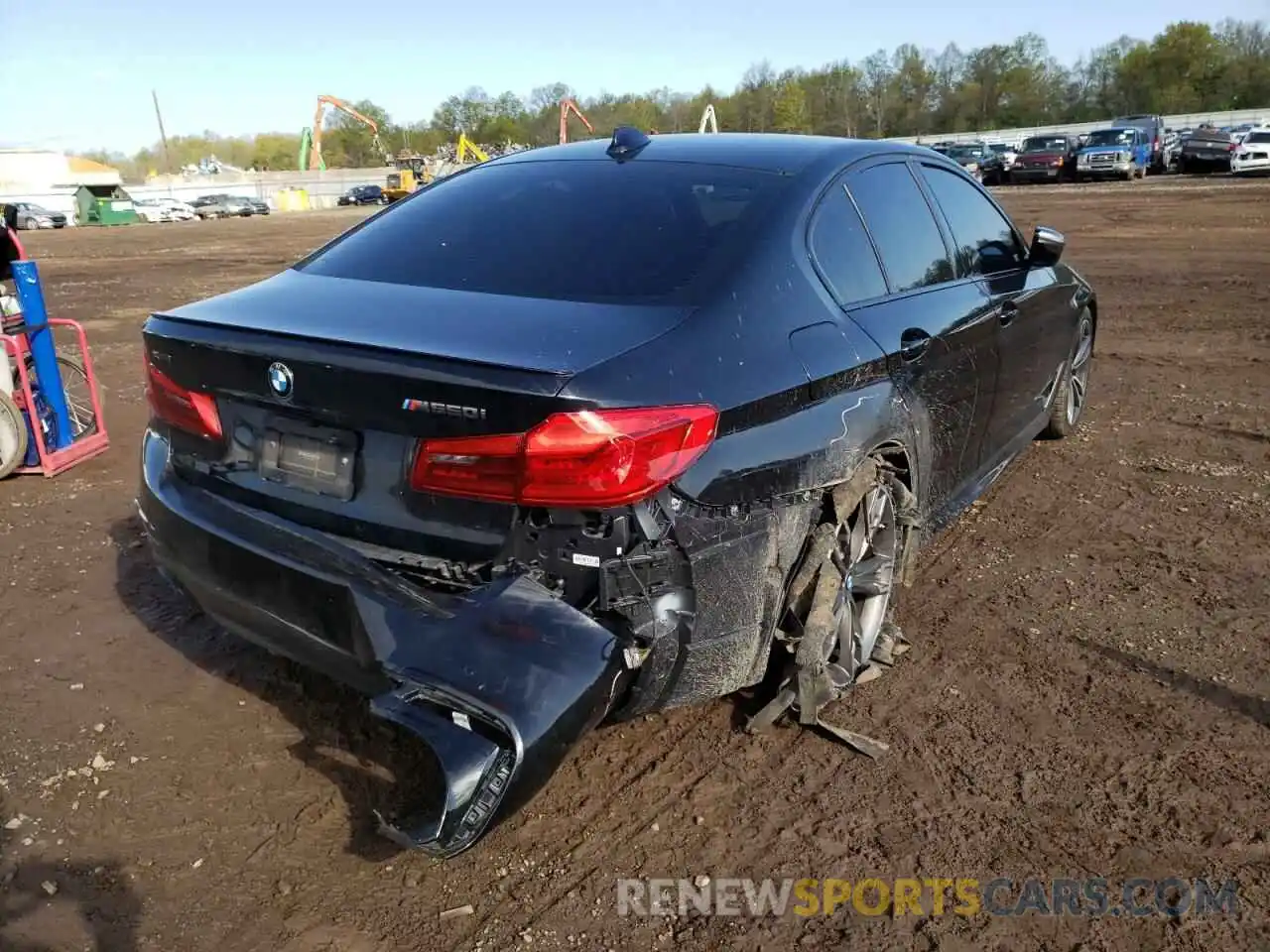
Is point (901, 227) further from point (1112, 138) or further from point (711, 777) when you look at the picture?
point (1112, 138)

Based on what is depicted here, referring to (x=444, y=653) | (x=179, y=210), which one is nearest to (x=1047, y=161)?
(x=444, y=653)

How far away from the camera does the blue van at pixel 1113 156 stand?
110 feet

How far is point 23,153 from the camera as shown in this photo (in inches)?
2864

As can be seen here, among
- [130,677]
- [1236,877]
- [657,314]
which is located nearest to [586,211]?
[657,314]

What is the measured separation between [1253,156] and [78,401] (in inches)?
1367

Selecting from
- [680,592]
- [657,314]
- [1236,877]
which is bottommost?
[1236,877]

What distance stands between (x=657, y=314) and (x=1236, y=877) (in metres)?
2.00

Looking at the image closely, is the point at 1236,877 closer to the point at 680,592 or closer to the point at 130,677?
the point at 680,592

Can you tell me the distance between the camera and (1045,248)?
180 inches

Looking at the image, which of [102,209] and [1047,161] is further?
[102,209]

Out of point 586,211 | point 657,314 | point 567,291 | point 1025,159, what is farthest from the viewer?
point 1025,159

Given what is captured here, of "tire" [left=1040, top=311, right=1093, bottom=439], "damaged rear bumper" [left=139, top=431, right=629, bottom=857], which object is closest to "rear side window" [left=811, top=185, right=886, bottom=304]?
"damaged rear bumper" [left=139, top=431, right=629, bottom=857]

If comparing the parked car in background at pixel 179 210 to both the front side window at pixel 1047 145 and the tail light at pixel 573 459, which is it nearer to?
the front side window at pixel 1047 145

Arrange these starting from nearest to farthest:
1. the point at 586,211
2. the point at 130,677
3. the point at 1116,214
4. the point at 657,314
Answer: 1. the point at 657,314
2. the point at 586,211
3. the point at 130,677
4. the point at 1116,214
